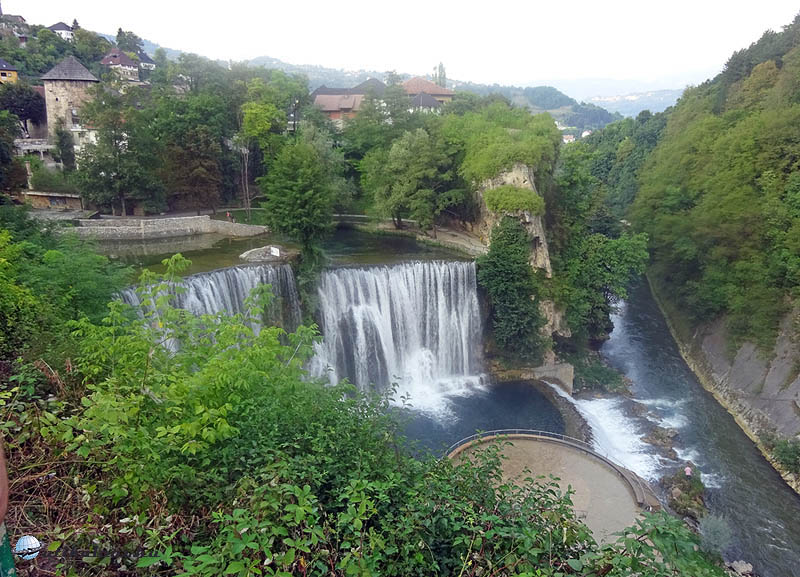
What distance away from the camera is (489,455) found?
666 cm

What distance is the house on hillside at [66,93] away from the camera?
34.3 m

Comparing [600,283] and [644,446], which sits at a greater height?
[600,283]

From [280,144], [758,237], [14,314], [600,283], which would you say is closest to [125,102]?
[280,144]

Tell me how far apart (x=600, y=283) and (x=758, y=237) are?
23.2ft

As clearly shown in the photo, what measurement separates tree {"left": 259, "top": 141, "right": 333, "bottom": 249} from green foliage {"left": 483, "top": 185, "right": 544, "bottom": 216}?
26.1 ft

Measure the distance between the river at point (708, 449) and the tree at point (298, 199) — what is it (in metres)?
13.3

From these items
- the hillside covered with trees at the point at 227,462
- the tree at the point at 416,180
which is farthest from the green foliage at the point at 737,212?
the hillside covered with trees at the point at 227,462

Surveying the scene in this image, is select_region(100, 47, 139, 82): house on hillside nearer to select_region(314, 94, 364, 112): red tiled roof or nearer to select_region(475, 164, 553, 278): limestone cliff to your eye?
select_region(314, 94, 364, 112): red tiled roof

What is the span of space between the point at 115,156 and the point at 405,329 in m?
16.3

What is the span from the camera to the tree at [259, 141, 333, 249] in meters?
20.4

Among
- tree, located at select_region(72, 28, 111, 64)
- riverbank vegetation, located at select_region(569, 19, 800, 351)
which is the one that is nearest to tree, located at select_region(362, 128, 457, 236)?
riverbank vegetation, located at select_region(569, 19, 800, 351)

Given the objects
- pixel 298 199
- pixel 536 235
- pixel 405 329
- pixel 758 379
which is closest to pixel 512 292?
pixel 536 235

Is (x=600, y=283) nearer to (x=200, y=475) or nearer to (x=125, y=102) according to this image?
(x=200, y=475)

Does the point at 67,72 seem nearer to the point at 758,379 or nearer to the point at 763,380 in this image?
the point at 758,379
